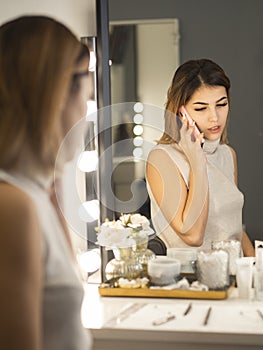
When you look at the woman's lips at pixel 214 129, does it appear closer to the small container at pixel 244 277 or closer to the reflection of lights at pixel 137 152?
the reflection of lights at pixel 137 152

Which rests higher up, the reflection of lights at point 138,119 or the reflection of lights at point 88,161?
the reflection of lights at point 138,119

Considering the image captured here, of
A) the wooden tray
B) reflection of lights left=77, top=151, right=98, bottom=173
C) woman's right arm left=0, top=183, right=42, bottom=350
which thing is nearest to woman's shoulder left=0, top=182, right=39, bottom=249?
woman's right arm left=0, top=183, right=42, bottom=350

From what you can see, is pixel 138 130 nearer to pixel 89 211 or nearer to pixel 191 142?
pixel 191 142

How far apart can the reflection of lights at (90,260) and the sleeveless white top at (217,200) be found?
25cm

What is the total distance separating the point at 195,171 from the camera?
213 centimetres

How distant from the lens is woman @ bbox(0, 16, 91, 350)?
0.84 m

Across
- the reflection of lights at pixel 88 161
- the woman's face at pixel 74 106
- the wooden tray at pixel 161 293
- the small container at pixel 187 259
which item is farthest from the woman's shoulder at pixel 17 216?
the reflection of lights at pixel 88 161

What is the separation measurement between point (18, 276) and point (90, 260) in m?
1.45

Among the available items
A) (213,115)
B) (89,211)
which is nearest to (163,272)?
(89,211)

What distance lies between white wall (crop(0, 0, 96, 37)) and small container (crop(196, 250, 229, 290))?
0.84 metres

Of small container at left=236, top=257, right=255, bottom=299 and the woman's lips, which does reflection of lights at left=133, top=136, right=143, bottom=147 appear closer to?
the woman's lips

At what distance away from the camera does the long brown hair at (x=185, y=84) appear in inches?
82.6

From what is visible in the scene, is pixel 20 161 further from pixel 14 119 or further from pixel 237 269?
pixel 237 269

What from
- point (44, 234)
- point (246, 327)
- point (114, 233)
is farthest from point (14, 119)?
point (114, 233)
